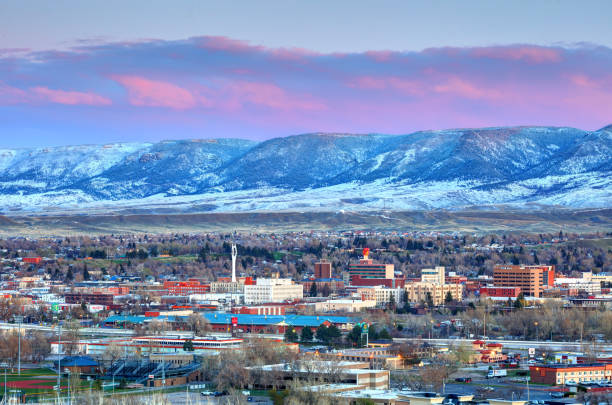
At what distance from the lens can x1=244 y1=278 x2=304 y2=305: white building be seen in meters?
131

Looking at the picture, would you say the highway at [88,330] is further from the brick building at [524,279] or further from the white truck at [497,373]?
the brick building at [524,279]

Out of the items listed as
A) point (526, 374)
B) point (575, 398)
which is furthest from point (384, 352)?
point (575, 398)

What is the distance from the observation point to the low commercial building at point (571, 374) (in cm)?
7212

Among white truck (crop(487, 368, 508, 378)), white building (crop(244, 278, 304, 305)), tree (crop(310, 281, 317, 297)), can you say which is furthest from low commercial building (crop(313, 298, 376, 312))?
white truck (crop(487, 368, 508, 378))

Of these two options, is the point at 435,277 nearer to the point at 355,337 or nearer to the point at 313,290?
the point at 313,290

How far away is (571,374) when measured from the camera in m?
72.4

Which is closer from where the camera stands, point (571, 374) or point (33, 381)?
point (571, 374)

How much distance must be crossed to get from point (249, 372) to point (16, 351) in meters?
18.6

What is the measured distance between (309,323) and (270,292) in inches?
1118

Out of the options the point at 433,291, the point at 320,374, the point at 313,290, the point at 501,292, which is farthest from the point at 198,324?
the point at 501,292

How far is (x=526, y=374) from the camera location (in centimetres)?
7625

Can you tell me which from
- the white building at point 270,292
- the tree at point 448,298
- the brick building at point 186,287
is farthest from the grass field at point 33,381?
the brick building at point 186,287

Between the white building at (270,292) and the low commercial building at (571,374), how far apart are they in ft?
190

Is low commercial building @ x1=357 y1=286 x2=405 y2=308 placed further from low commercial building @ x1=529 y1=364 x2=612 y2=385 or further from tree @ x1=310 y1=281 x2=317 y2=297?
low commercial building @ x1=529 y1=364 x2=612 y2=385
